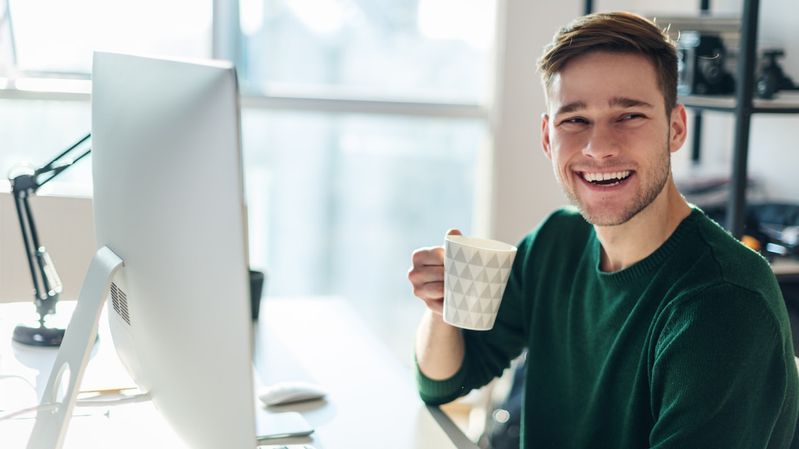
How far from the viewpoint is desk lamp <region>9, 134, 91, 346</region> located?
4.76 ft

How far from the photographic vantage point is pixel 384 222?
3.19m

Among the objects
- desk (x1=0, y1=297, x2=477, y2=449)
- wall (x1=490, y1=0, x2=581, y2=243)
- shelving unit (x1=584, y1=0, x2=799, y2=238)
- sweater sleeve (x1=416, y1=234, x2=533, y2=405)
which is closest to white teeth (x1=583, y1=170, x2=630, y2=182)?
sweater sleeve (x1=416, y1=234, x2=533, y2=405)

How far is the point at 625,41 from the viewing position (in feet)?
4.27

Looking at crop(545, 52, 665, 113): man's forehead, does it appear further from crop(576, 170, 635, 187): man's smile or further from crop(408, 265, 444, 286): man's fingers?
crop(408, 265, 444, 286): man's fingers

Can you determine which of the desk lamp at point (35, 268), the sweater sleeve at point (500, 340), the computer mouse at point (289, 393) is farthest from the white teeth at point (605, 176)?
the desk lamp at point (35, 268)

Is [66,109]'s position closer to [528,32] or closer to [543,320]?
[528,32]

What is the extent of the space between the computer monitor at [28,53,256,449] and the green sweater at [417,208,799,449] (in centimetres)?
53

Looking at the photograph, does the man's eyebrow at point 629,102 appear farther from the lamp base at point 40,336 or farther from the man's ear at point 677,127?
the lamp base at point 40,336

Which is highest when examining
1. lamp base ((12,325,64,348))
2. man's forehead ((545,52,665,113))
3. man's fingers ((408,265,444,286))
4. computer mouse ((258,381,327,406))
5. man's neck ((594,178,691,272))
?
man's forehead ((545,52,665,113))

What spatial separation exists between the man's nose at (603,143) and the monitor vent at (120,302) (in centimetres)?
71

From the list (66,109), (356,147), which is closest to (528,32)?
(356,147)

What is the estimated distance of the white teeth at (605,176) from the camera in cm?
133

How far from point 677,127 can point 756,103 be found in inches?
26.6

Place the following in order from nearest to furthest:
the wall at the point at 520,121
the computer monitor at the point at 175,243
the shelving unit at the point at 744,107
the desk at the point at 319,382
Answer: the computer monitor at the point at 175,243 → the desk at the point at 319,382 → the shelving unit at the point at 744,107 → the wall at the point at 520,121
